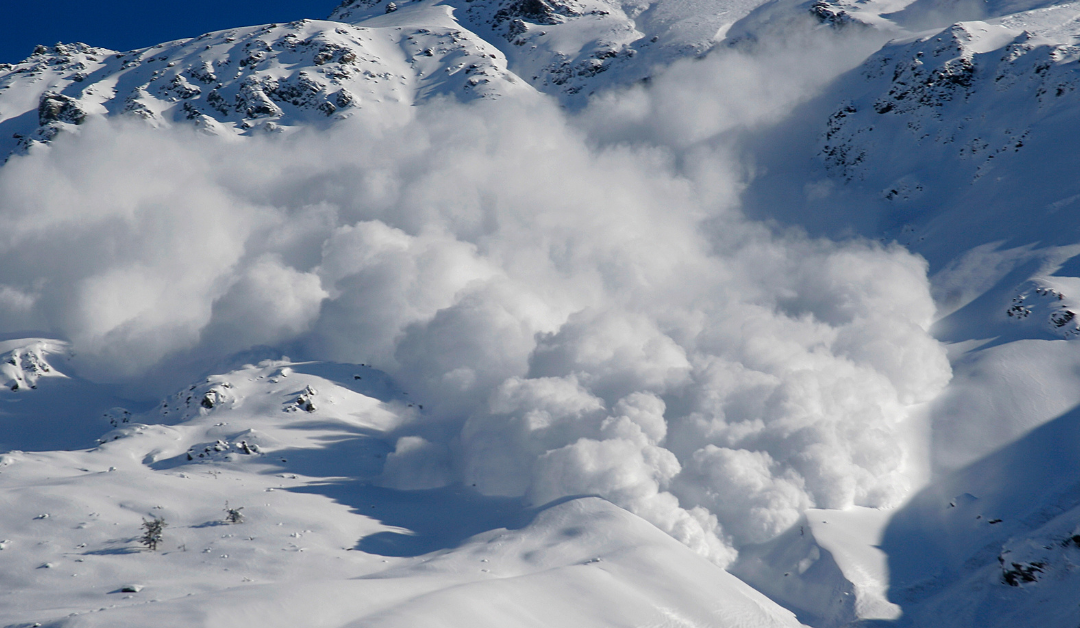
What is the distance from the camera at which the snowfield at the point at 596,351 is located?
25109 millimetres

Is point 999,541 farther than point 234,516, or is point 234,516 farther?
point 999,541

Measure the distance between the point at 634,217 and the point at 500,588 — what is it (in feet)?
162

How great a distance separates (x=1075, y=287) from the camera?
3872 cm

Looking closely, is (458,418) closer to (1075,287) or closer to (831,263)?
(831,263)

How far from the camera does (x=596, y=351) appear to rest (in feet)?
136

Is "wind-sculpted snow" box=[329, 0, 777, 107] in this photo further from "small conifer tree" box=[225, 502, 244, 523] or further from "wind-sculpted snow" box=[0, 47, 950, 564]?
"small conifer tree" box=[225, 502, 244, 523]

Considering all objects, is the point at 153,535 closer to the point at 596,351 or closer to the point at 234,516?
the point at 234,516

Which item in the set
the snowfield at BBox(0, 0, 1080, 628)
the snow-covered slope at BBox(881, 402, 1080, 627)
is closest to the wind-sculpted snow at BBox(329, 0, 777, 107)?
the snowfield at BBox(0, 0, 1080, 628)

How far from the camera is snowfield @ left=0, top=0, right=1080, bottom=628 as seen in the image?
25.1 metres

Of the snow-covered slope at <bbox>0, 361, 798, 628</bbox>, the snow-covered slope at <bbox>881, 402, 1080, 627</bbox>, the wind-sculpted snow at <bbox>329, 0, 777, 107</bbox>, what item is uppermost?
the wind-sculpted snow at <bbox>329, 0, 777, 107</bbox>

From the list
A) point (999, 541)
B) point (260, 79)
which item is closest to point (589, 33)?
point (260, 79)

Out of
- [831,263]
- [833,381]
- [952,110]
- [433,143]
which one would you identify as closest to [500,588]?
[833,381]

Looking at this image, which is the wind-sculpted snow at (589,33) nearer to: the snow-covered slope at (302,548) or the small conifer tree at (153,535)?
the snow-covered slope at (302,548)

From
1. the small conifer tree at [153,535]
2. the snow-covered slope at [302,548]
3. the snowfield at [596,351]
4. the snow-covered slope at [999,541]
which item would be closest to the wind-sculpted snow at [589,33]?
the snowfield at [596,351]
